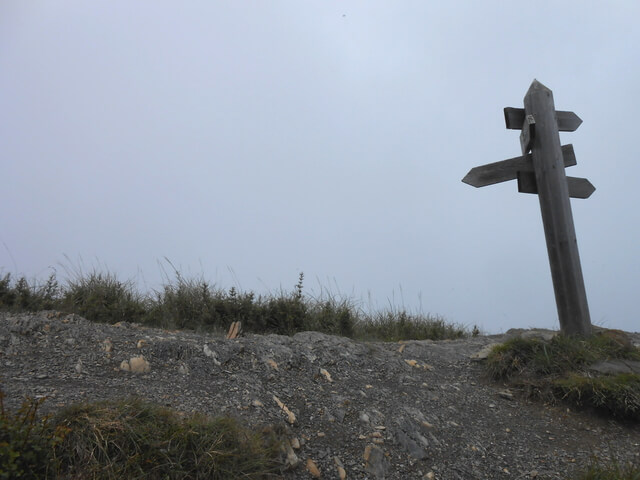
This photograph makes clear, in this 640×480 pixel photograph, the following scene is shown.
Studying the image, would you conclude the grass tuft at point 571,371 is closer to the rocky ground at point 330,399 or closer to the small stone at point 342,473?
the rocky ground at point 330,399

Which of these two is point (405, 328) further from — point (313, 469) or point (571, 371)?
point (313, 469)

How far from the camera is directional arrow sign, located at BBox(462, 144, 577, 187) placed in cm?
565

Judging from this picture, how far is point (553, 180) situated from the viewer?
545 cm

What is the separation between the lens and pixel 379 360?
15.3ft

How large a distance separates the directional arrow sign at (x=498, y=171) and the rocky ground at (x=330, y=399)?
2394 mm

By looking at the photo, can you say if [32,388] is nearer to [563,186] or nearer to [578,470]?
[578,470]

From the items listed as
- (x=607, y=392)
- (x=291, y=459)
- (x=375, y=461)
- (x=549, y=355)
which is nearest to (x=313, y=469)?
(x=291, y=459)

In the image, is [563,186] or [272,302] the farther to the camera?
[272,302]

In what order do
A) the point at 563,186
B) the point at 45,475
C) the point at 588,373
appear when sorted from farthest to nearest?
the point at 563,186 < the point at 588,373 < the point at 45,475

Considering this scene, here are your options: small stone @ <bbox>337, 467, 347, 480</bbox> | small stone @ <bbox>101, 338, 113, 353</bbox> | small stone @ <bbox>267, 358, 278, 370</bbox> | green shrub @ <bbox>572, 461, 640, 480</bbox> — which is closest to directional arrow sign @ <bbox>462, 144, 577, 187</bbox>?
small stone @ <bbox>267, 358, 278, 370</bbox>

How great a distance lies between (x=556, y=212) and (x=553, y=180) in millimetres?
384

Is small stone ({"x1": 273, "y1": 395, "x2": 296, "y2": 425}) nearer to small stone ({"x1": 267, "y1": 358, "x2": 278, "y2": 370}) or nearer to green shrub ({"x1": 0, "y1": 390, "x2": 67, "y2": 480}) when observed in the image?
small stone ({"x1": 267, "y1": 358, "x2": 278, "y2": 370})

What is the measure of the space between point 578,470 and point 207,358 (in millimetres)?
2968

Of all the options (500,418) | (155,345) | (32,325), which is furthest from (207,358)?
(500,418)
